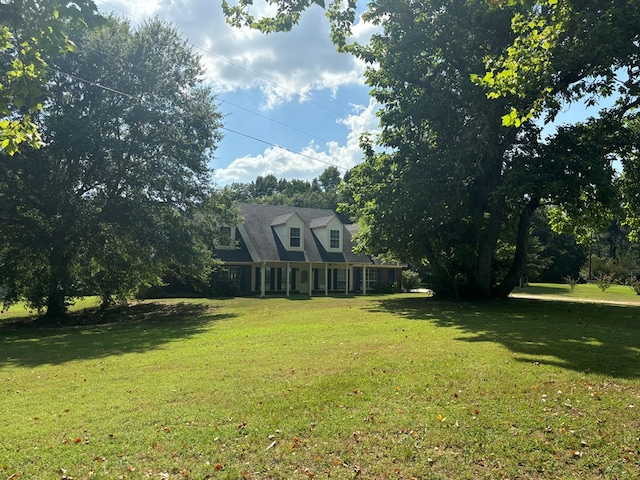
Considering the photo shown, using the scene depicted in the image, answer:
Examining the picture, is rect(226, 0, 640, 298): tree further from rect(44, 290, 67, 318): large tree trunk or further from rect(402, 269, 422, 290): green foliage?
rect(402, 269, 422, 290): green foliage

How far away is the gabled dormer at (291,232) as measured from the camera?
3350 centimetres

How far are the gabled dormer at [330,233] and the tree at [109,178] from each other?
13.5 m

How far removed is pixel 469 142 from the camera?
18016 mm

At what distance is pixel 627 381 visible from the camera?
6762 mm

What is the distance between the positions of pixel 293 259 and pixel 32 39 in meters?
26.7

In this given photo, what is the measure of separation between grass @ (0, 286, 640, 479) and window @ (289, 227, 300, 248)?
866 inches

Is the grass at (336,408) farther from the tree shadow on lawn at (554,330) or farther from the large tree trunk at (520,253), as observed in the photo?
the large tree trunk at (520,253)

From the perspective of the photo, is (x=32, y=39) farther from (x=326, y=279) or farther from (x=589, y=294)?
(x=589, y=294)

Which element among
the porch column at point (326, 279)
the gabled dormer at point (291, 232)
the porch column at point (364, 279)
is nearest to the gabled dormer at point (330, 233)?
the porch column at point (326, 279)

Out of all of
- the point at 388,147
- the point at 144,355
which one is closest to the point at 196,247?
the point at 388,147

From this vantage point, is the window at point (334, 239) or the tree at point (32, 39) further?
the window at point (334, 239)

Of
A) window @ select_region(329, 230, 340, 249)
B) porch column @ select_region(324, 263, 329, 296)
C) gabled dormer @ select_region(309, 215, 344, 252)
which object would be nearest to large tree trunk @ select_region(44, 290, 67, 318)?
porch column @ select_region(324, 263, 329, 296)

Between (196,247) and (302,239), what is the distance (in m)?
12.4

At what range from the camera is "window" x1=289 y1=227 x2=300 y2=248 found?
1326 inches
